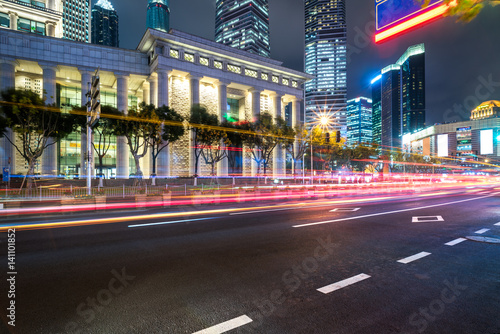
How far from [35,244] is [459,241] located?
11.6 m

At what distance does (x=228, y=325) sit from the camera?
300 cm

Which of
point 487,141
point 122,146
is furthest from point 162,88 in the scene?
point 487,141

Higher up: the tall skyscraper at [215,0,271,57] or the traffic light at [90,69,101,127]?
the tall skyscraper at [215,0,271,57]

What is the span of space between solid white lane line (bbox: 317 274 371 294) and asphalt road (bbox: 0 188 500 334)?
31 mm

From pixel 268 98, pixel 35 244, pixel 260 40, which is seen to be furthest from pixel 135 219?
pixel 260 40

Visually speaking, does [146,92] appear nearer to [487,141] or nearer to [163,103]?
[163,103]

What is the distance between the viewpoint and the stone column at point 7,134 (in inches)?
1454

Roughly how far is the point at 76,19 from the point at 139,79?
130 meters

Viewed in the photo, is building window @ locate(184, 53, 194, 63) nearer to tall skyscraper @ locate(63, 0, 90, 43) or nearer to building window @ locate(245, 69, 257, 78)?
building window @ locate(245, 69, 257, 78)

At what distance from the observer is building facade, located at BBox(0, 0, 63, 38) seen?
5234 cm

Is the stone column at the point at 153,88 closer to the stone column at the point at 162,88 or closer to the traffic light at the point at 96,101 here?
the stone column at the point at 162,88

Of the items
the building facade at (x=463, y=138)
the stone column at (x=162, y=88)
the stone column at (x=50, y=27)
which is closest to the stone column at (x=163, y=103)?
the stone column at (x=162, y=88)

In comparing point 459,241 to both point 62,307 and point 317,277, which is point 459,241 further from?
point 62,307

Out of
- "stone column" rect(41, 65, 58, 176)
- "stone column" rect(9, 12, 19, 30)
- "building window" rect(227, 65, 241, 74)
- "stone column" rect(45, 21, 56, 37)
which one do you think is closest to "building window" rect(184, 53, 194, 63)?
"building window" rect(227, 65, 241, 74)
